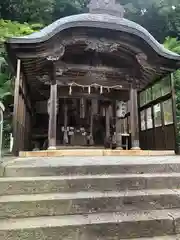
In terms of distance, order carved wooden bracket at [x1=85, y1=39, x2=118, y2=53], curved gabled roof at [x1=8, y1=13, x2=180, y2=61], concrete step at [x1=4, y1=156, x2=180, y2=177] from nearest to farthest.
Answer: concrete step at [x1=4, y1=156, x2=180, y2=177], curved gabled roof at [x1=8, y1=13, x2=180, y2=61], carved wooden bracket at [x1=85, y1=39, x2=118, y2=53]

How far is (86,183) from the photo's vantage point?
2.78 m

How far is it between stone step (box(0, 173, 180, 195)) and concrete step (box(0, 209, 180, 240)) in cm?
42

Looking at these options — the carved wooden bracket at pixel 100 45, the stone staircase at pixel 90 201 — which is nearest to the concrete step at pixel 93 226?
the stone staircase at pixel 90 201

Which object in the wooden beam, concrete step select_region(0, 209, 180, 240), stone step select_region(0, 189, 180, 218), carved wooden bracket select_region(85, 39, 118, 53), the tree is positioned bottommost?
concrete step select_region(0, 209, 180, 240)

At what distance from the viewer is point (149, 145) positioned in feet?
28.3

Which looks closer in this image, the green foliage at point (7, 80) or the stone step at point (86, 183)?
the stone step at point (86, 183)

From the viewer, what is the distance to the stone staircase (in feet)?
6.98

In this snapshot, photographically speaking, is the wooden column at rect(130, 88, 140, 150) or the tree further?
the tree

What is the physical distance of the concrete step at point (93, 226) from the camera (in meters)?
2.04

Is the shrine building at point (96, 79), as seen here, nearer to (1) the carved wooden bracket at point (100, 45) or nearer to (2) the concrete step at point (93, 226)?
(1) the carved wooden bracket at point (100, 45)

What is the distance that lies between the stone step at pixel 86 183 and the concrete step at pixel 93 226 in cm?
42

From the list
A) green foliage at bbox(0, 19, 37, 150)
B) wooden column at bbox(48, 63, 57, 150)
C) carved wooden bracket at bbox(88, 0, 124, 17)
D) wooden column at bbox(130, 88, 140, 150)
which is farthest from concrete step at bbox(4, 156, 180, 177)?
green foliage at bbox(0, 19, 37, 150)

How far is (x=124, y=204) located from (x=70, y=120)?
23.5ft

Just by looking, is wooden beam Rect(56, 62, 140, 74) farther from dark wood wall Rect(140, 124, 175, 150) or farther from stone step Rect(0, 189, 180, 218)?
stone step Rect(0, 189, 180, 218)
